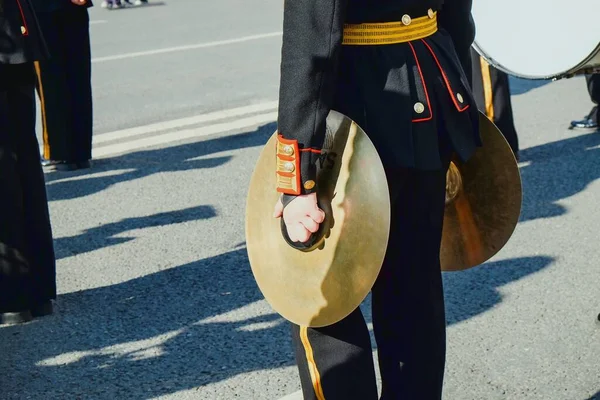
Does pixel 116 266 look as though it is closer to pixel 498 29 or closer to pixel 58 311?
pixel 58 311

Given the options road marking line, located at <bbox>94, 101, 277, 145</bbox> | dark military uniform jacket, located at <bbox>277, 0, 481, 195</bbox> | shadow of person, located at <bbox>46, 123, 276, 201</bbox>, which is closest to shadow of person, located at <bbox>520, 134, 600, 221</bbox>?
shadow of person, located at <bbox>46, 123, 276, 201</bbox>

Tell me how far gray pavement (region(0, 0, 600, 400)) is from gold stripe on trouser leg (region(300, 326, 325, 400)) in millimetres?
856

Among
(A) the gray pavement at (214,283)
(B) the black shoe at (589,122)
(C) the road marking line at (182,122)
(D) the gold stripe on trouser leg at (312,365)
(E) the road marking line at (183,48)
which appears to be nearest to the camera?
(D) the gold stripe on trouser leg at (312,365)

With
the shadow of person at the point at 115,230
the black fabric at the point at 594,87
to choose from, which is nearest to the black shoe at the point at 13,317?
the shadow of person at the point at 115,230

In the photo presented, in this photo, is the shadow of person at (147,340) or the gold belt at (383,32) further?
the shadow of person at (147,340)

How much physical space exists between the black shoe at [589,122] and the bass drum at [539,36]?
3087mm

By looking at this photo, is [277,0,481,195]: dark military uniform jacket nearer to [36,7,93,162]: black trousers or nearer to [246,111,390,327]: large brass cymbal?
[246,111,390,327]: large brass cymbal

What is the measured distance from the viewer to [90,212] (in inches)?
206

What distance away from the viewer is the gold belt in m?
2.19

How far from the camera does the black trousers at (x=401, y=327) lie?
7.50ft

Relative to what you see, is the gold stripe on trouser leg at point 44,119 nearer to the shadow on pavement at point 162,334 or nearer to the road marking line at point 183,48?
the shadow on pavement at point 162,334

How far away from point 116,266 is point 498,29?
189 cm

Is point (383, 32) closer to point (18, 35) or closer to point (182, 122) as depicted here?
point (18, 35)

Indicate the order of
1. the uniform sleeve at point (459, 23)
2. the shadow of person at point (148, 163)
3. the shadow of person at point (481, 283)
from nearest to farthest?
the uniform sleeve at point (459, 23) < the shadow of person at point (481, 283) < the shadow of person at point (148, 163)
